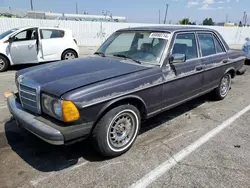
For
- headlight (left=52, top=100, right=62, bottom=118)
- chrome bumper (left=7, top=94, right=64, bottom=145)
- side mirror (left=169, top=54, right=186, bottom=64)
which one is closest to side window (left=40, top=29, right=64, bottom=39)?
chrome bumper (left=7, top=94, right=64, bottom=145)

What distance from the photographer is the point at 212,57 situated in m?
4.63

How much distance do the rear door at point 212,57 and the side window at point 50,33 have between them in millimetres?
6576

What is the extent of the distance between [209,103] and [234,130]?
1.45m

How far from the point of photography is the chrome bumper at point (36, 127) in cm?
244

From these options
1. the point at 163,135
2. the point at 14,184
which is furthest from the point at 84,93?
the point at 163,135

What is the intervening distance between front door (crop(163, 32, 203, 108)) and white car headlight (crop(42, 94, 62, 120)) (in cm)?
170

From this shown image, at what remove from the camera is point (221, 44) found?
16.8 ft

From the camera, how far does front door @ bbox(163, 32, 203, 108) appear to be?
3.59 metres

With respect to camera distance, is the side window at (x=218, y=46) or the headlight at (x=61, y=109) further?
the side window at (x=218, y=46)

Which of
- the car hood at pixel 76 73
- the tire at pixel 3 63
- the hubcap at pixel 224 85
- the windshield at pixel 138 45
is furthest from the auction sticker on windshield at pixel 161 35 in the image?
the tire at pixel 3 63

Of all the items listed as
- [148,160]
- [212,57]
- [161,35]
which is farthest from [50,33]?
[148,160]

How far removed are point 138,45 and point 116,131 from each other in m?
1.66

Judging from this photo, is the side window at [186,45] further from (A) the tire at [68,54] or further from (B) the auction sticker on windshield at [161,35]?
(A) the tire at [68,54]

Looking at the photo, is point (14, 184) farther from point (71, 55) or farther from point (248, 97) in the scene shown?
point (71, 55)
